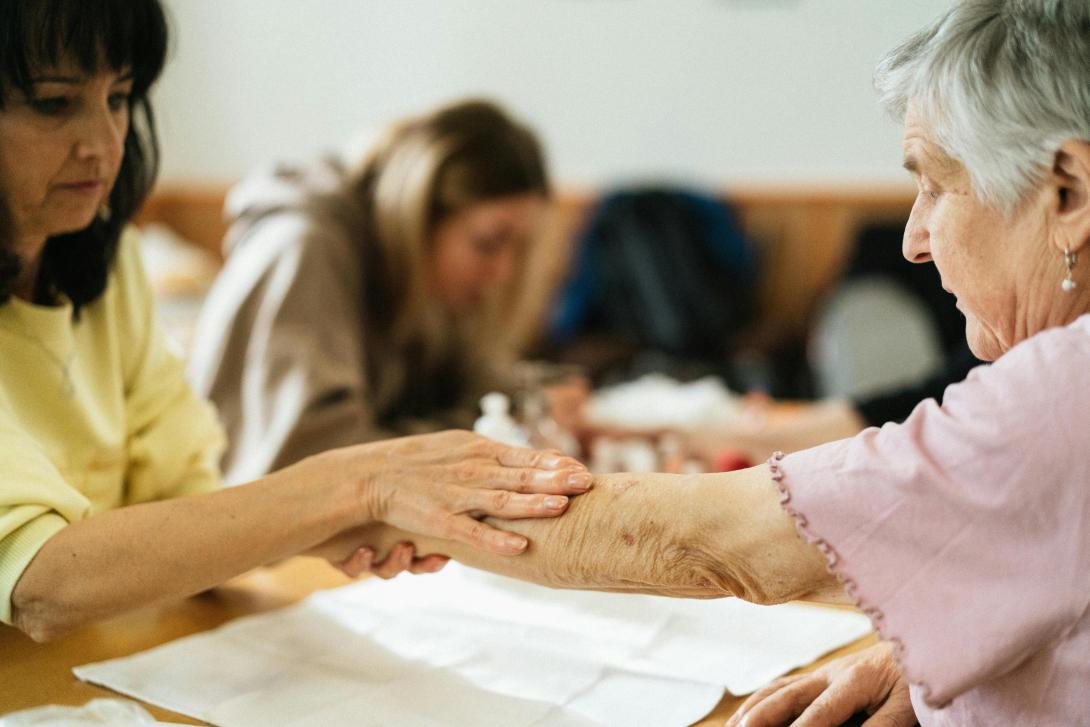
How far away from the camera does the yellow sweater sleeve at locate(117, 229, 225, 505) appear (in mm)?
1547

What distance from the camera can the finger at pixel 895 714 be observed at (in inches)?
41.9

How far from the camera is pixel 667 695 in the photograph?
3.83 feet

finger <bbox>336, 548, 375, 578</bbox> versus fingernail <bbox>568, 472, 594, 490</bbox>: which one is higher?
fingernail <bbox>568, 472, 594, 490</bbox>

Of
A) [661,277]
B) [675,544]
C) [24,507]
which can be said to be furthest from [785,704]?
[661,277]

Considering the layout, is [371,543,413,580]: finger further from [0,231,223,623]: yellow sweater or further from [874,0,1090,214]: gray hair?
[874,0,1090,214]: gray hair

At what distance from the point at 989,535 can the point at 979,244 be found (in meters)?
0.28

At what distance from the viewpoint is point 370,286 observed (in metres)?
2.40

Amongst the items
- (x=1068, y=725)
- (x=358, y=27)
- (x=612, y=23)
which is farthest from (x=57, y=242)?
(x=358, y=27)

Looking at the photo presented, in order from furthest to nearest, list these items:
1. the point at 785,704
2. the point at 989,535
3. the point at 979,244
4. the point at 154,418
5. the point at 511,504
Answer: the point at 154,418 → the point at 511,504 → the point at 785,704 → the point at 979,244 → the point at 989,535

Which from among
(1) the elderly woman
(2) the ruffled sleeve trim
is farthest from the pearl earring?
(2) the ruffled sleeve trim

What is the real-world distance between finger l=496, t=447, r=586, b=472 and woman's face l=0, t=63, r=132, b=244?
0.58 m

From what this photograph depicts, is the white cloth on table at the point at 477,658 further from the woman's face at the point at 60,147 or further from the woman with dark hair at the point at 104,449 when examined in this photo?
the woman's face at the point at 60,147

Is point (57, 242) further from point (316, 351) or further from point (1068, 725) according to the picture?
point (1068, 725)

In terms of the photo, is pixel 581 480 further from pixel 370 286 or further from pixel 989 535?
→ pixel 370 286
